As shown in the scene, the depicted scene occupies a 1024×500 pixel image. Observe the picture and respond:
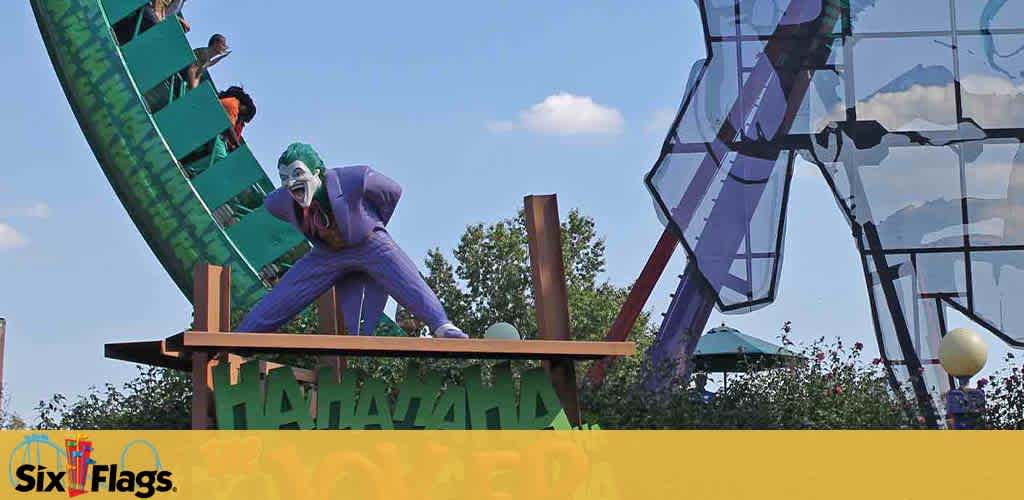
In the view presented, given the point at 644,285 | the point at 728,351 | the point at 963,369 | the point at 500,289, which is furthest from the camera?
the point at 500,289

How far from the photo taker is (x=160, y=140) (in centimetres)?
1366

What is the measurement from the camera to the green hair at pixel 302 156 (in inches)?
306

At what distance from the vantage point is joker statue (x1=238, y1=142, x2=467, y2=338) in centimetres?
775

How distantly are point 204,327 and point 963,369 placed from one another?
20.0 ft

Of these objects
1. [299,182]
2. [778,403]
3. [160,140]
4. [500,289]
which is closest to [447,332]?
[299,182]

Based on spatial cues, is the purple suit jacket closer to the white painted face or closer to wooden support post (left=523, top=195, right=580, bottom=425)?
the white painted face

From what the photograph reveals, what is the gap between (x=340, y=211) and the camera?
772 centimetres

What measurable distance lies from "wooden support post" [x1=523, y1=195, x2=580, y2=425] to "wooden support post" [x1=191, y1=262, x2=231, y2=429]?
1534mm
